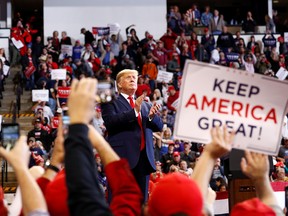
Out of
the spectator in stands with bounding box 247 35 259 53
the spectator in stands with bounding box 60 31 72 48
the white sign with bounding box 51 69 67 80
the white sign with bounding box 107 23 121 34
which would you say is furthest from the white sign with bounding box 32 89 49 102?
the spectator in stands with bounding box 247 35 259 53

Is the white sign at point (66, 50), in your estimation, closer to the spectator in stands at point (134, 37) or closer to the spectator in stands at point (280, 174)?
the spectator in stands at point (134, 37)

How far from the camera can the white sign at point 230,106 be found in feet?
9.95

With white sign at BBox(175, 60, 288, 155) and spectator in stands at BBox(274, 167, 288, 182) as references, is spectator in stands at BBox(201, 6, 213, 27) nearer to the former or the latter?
spectator in stands at BBox(274, 167, 288, 182)

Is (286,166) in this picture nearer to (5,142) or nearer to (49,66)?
(49,66)

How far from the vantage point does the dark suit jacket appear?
5934mm

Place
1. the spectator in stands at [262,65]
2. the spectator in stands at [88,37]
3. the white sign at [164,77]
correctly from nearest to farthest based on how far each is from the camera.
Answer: the white sign at [164,77] → the spectator in stands at [262,65] → the spectator in stands at [88,37]

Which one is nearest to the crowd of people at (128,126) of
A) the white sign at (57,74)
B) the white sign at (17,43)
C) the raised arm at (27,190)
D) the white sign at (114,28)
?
the raised arm at (27,190)

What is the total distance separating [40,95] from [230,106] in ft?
42.2

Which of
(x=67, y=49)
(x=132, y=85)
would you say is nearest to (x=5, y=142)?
(x=132, y=85)

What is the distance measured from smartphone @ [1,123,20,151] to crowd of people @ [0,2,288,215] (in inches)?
7.0

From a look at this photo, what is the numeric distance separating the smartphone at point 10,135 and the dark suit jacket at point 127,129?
291cm

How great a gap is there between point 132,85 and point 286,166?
7.50 m

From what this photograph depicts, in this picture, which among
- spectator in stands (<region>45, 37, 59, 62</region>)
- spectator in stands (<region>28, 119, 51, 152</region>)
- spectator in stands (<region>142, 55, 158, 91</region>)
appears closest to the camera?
spectator in stands (<region>28, 119, 51, 152</region>)

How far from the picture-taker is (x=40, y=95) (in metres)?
15.6
